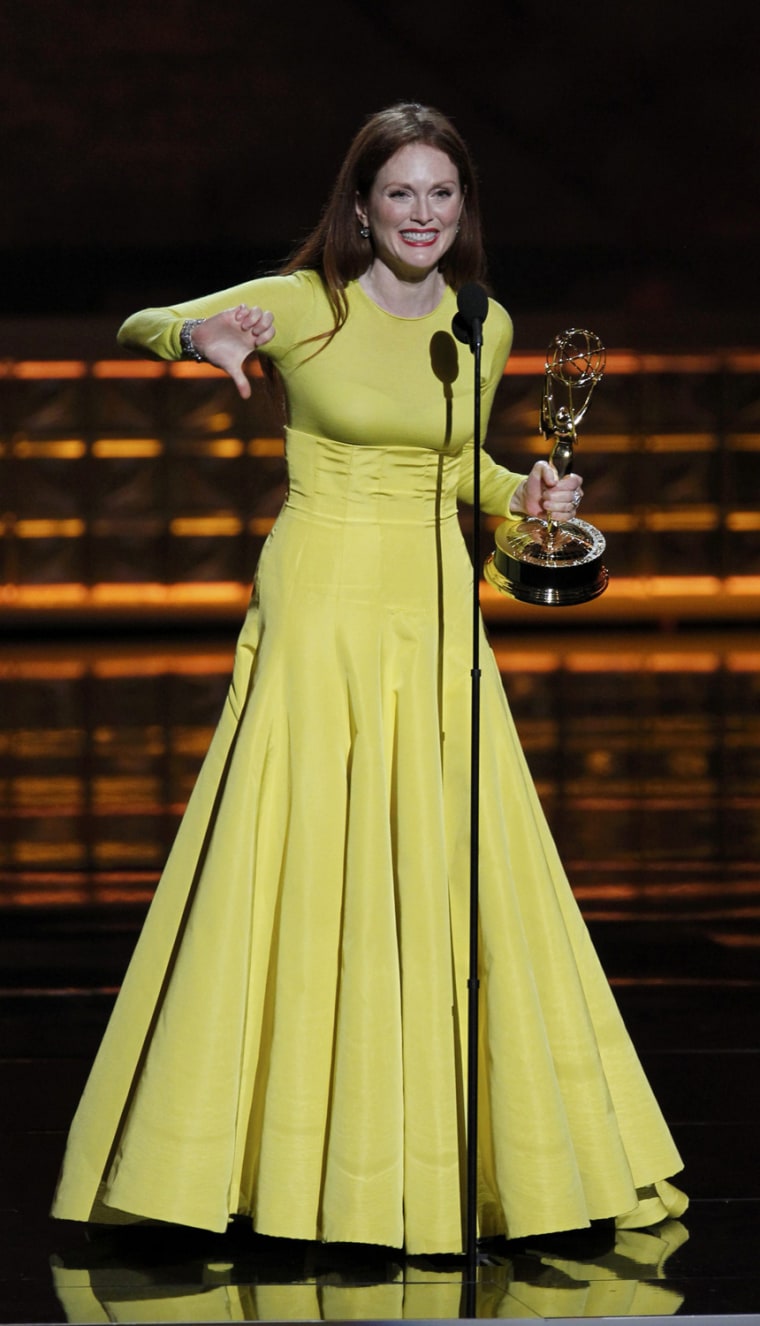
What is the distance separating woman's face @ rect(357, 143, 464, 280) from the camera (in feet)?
8.72

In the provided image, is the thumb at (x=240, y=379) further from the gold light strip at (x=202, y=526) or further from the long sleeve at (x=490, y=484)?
the gold light strip at (x=202, y=526)

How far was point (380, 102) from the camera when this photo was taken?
37.6ft

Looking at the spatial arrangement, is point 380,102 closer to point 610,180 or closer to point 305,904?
point 610,180

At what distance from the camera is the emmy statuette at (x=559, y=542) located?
8.95 feet

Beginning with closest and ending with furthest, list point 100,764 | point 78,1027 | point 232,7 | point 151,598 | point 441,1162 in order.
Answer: point 441,1162 → point 78,1027 → point 100,764 → point 232,7 → point 151,598

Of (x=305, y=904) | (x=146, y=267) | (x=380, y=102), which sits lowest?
(x=305, y=904)

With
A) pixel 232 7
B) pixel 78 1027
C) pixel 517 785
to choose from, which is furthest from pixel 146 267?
pixel 517 785

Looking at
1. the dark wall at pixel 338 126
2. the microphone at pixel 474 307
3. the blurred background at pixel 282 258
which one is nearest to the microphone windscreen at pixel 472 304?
the microphone at pixel 474 307

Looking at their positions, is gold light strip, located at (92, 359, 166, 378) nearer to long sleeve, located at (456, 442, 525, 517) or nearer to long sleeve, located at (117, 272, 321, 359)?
Result: long sleeve, located at (456, 442, 525, 517)

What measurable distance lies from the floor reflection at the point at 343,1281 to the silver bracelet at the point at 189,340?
1.26 meters

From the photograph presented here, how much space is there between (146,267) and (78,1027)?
844 centimetres

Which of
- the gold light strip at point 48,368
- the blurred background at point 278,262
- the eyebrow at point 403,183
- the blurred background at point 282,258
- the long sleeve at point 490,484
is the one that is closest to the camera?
the eyebrow at point 403,183

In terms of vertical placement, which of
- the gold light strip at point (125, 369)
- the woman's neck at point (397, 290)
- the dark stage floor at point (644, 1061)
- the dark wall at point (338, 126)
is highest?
the dark wall at point (338, 126)

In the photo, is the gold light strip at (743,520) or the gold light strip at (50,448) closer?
the gold light strip at (50,448)
